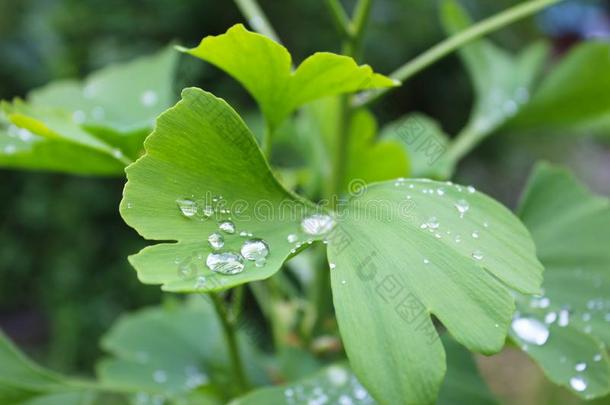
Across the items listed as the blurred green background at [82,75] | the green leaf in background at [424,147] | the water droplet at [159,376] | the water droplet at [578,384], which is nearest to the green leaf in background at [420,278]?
the water droplet at [578,384]

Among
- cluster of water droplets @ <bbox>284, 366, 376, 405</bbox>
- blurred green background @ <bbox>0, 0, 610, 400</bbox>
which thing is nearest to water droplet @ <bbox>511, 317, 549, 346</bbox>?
cluster of water droplets @ <bbox>284, 366, 376, 405</bbox>

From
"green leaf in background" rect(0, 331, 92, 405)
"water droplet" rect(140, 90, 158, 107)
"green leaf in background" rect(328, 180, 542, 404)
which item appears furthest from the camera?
"water droplet" rect(140, 90, 158, 107)

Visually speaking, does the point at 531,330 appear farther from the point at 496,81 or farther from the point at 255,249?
the point at 496,81

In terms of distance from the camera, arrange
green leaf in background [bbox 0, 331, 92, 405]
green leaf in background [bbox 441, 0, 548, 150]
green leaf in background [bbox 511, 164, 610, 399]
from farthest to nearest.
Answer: green leaf in background [bbox 441, 0, 548, 150] < green leaf in background [bbox 0, 331, 92, 405] < green leaf in background [bbox 511, 164, 610, 399]

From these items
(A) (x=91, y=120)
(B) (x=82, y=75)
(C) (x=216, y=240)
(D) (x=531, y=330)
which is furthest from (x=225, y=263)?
(B) (x=82, y=75)

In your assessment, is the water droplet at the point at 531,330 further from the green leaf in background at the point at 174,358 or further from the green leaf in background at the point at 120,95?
the green leaf in background at the point at 120,95

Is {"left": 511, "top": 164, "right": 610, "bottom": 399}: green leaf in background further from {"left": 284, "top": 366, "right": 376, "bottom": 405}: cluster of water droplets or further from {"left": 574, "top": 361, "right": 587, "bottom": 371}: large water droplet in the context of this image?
{"left": 284, "top": 366, "right": 376, "bottom": 405}: cluster of water droplets
